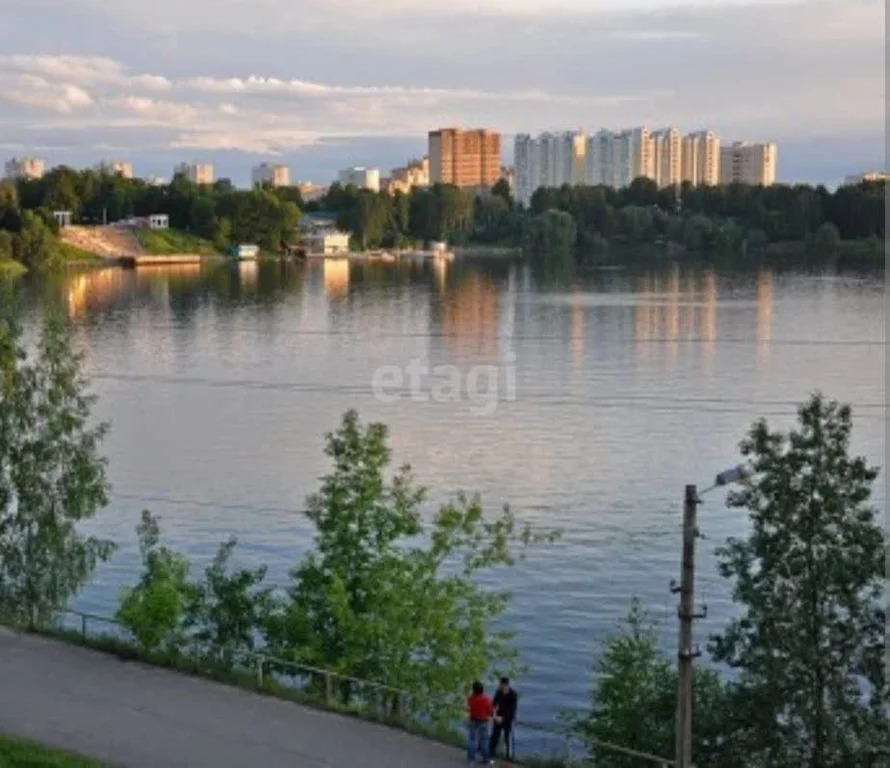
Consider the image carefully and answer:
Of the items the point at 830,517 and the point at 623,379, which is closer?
the point at 830,517

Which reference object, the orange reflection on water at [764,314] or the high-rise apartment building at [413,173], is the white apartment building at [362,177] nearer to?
the high-rise apartment building at [413,173]

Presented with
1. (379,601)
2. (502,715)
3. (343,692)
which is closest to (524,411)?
(379,601)

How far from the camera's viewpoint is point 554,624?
16.1 metres

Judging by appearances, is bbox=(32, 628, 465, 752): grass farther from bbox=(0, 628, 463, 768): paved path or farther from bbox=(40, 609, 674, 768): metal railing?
bbox=(0, 628, 463, 768): paved path

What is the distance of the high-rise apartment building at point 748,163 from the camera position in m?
165

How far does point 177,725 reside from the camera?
10.1 meters

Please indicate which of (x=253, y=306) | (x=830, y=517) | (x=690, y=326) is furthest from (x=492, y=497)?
(x=253, y=306)

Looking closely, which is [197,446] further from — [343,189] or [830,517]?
[343,189]

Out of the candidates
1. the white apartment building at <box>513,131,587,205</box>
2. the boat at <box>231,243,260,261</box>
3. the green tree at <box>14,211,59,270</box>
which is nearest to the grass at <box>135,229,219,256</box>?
the boat at <box>231,243,260,261</box>

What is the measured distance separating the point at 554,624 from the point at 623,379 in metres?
16.6

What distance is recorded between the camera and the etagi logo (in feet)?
97.9

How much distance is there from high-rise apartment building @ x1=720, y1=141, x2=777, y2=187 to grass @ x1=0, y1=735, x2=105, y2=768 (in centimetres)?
16016

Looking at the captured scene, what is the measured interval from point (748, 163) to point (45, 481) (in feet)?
521

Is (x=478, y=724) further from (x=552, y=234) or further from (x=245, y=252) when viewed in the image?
(x=245, y=252)
